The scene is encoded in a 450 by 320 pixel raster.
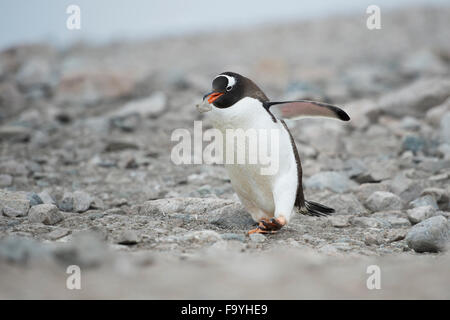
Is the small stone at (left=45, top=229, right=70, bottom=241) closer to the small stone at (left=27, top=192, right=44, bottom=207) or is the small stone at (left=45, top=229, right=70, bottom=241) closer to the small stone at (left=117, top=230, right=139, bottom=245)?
the small stone at (left=117, top=230, right=139, bottom=245)

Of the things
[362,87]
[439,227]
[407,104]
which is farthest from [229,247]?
[362,87]

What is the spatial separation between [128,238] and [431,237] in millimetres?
2056

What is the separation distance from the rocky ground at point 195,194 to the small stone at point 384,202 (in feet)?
0.04

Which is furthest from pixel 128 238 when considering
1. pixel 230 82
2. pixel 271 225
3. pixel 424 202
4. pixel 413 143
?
pixel 413 143

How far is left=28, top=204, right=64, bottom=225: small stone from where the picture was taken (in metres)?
4.36

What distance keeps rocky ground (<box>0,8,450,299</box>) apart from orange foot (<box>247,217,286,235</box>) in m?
0.11

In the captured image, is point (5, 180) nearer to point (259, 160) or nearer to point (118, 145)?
point (118, 145)

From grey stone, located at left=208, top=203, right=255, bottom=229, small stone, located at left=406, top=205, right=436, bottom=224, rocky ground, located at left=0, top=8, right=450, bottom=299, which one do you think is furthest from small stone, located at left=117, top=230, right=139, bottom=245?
small stone, located at left=406, top=205, right=436, bottom=224

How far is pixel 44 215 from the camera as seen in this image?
4352 millimetres

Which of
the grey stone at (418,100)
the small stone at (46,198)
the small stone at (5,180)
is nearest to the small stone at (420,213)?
the small stone at (46,198)

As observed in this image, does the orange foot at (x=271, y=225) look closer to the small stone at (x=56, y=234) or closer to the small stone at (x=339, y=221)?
the small stone at (x=339, y=221)

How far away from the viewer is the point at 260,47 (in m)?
21.6
